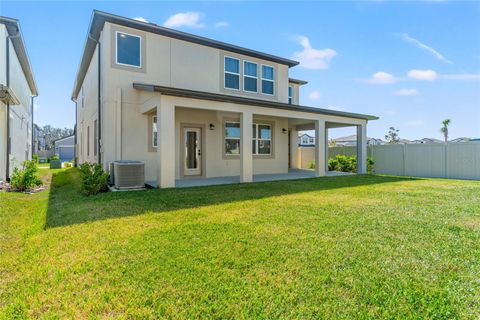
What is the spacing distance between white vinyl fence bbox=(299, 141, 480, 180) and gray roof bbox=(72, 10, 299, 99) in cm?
769

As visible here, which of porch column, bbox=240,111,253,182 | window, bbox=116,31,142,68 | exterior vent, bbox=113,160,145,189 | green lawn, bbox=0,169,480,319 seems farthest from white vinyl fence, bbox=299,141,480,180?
window, bbox=116,31,142,68

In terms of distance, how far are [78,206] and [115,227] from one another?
7.84 ft

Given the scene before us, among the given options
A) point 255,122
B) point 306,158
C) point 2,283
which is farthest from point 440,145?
point 2,283

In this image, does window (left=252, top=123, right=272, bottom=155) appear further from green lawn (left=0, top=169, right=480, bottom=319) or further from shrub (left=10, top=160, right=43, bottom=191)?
shrub (left=10, top=160, right=43, bottom=191)

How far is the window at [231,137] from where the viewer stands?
1284 cm

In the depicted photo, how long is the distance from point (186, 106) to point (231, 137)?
4.03 m

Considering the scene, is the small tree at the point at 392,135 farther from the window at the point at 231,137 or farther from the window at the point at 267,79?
the window at the point at 231,137

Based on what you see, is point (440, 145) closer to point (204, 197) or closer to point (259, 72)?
point (259, 72)

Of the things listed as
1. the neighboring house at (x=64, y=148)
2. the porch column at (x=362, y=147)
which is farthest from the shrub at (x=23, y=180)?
the neighboring house at (x=64, y=148)

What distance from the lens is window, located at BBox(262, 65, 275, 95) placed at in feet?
47.0

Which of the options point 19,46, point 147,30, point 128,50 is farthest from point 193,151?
point 19,46

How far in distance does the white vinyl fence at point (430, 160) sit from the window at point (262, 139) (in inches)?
281

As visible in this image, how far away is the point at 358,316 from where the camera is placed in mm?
2271

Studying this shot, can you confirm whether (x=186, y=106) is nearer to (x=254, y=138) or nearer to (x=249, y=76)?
(x=254, y=138)
